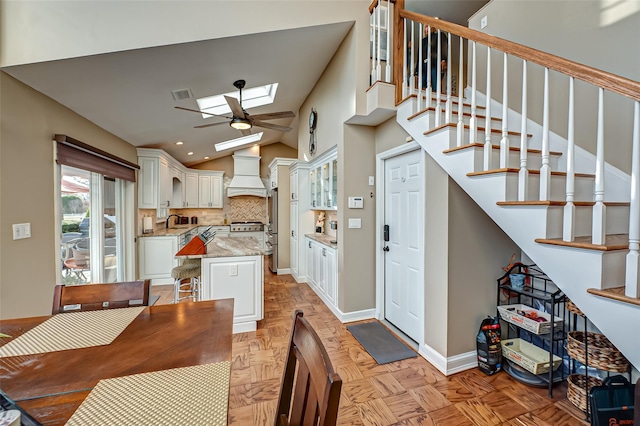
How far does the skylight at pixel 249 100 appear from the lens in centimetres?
405

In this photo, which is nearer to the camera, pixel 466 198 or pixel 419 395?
pixel 419 395

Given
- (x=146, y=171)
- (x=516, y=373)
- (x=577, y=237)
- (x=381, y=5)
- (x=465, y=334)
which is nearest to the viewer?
(x=577, y=237)

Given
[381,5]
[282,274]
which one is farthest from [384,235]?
[282,274]

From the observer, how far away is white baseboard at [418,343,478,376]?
7.23ft

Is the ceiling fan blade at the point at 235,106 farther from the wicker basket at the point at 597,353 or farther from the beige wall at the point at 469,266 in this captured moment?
the wicker basket at the point at 597,353

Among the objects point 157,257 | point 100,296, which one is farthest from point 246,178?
point 100,296

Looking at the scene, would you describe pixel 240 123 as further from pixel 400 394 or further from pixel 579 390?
pixel 579 390

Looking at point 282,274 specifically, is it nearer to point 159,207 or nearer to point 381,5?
point 159,207

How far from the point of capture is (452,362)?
7.26 feet

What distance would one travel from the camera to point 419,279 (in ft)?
8.41

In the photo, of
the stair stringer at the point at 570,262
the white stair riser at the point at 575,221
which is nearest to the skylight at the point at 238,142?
the stair stringer at the point at 570,262

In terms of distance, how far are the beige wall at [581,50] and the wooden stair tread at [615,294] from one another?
113 centimetres

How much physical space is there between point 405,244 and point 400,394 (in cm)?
137

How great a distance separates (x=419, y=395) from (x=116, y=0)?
3805 mm
